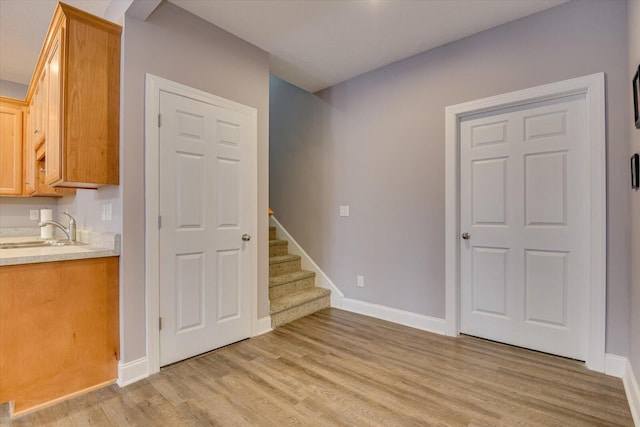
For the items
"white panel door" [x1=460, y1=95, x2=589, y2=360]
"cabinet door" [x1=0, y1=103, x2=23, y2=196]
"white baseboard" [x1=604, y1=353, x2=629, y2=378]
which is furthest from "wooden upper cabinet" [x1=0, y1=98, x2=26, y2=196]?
"white baseboard" [x1=604, y1=353, x2=629, y2=378]

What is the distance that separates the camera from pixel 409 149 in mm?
3158

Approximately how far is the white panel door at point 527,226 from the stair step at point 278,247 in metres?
2.24

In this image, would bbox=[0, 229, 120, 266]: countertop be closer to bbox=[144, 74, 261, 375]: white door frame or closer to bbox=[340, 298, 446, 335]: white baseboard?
bbox=[144, 74, 261, 375]: white door frame

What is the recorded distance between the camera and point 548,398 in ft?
6.25

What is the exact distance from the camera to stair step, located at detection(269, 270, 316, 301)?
3459 mm

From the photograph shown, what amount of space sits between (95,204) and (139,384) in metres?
1.43

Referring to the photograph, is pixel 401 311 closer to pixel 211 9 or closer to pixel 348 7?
pixel 348 7

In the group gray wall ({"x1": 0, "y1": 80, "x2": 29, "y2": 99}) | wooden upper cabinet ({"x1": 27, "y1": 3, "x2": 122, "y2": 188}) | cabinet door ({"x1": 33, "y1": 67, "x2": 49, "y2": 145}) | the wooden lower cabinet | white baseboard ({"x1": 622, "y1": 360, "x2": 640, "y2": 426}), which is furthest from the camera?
gray wall ({"x1": 0, "y1": 80, "x2": 29, "y2": 99})

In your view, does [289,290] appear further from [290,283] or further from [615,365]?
[615,365]

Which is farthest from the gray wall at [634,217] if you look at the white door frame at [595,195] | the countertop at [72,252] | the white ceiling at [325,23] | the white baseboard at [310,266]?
the countertop at [72,252]

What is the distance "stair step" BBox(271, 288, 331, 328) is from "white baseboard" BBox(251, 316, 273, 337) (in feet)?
0.22

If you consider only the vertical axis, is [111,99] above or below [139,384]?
above

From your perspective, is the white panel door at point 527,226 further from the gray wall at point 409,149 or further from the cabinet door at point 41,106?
the cabinet door at point 41,106

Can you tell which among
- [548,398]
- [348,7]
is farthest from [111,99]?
[548,398]
